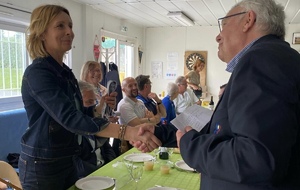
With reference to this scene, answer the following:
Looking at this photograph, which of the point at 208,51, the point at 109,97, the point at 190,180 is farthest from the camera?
the point at 208,51

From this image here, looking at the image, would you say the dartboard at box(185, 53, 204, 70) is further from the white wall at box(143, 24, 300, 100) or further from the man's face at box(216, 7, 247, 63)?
the man's face at box(216, 7, 247, 63)

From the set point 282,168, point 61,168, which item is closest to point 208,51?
point 61,168

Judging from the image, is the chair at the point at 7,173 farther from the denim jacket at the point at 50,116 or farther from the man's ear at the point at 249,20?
the man's ear at the point at 249,20

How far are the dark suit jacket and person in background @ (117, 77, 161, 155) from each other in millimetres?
2263

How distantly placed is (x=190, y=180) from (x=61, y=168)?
0.78 metres

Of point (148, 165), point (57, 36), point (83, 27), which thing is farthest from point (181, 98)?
point (57, 36)

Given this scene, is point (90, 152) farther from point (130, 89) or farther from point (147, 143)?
point (130, 89)

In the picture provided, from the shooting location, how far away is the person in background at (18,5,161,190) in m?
1.33

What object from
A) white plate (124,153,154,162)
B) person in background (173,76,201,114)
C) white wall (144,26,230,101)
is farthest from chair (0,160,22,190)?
white wall (144,26,230,101)

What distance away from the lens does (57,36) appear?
4.98 feet

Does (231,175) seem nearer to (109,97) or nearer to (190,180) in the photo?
(190,180)

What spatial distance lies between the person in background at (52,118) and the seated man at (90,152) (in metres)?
0.17

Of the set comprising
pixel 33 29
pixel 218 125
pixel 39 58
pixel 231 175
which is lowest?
pixel 231 175

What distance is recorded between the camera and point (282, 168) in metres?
0.75
